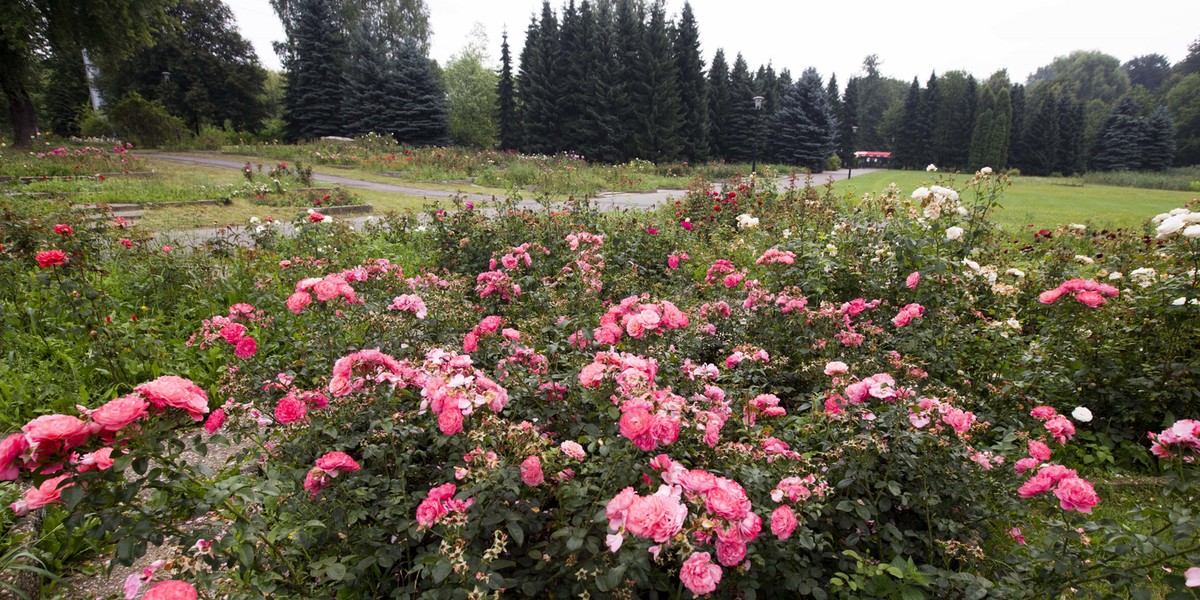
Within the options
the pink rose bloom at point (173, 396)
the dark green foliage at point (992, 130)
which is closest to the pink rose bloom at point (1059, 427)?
the pink rose bloom at point (173, 396)

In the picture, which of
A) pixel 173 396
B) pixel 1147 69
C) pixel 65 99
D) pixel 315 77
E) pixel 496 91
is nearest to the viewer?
pixel 173 396

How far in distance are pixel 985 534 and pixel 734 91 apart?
36344 mm

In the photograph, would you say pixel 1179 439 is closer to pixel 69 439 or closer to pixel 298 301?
pixel 69 439

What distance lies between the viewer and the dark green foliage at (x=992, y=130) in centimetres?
4184

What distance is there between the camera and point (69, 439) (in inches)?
43.0

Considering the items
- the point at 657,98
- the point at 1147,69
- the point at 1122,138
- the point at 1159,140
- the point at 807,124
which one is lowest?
the point at 1159,140

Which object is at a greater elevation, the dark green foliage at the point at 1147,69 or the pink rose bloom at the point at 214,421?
the dark green foliage at the point at 1147,69

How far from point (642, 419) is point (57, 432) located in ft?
3.82

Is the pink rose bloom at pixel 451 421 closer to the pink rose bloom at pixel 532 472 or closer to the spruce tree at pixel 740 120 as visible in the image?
the pink rose bloom at pixel 532 472

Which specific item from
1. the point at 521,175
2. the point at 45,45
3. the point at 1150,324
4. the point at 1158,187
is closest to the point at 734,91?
the point at 1158,187

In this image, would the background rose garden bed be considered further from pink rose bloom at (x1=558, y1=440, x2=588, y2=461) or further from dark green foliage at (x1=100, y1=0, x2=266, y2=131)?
dark green foliage at (x1=100, y1=0, x2=266, y2=131)

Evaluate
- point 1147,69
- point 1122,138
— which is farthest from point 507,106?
point 1147,69

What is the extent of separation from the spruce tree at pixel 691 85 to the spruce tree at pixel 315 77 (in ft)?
58.5

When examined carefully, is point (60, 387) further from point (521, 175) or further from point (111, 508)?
point (521, 175)
